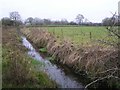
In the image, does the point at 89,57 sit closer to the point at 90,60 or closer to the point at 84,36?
the point at 90,60

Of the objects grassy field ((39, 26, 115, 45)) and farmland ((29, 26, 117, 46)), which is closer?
farmland ((29, 26, 117, 46))

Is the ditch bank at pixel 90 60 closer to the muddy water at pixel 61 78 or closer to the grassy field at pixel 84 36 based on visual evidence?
the muddy water at pixel 61 78

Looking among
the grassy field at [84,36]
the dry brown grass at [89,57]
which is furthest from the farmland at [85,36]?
the dry brown grass at [89,57]

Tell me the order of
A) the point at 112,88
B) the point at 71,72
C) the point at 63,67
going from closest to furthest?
the point at 112,88
the point at 71,72
the point at 63,67

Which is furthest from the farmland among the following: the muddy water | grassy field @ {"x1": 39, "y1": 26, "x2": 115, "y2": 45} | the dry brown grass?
the muddy water

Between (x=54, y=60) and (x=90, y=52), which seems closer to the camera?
(x=90, y=52)

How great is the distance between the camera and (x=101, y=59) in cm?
1116

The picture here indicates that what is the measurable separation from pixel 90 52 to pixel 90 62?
1004 millimetres

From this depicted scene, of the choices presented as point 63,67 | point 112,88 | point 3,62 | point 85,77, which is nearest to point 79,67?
point 85,77

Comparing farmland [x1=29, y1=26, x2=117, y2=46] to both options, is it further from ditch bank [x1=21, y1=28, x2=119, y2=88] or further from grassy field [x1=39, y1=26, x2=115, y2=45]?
ditch bank [x1=21, y1=28, x2=119, y2=88]

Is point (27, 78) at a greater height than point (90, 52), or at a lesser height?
lesser

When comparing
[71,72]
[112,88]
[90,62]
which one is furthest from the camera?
[71,72]

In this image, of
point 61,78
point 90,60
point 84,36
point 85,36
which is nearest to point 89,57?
point 90,60

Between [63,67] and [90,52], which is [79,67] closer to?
[90,52]
